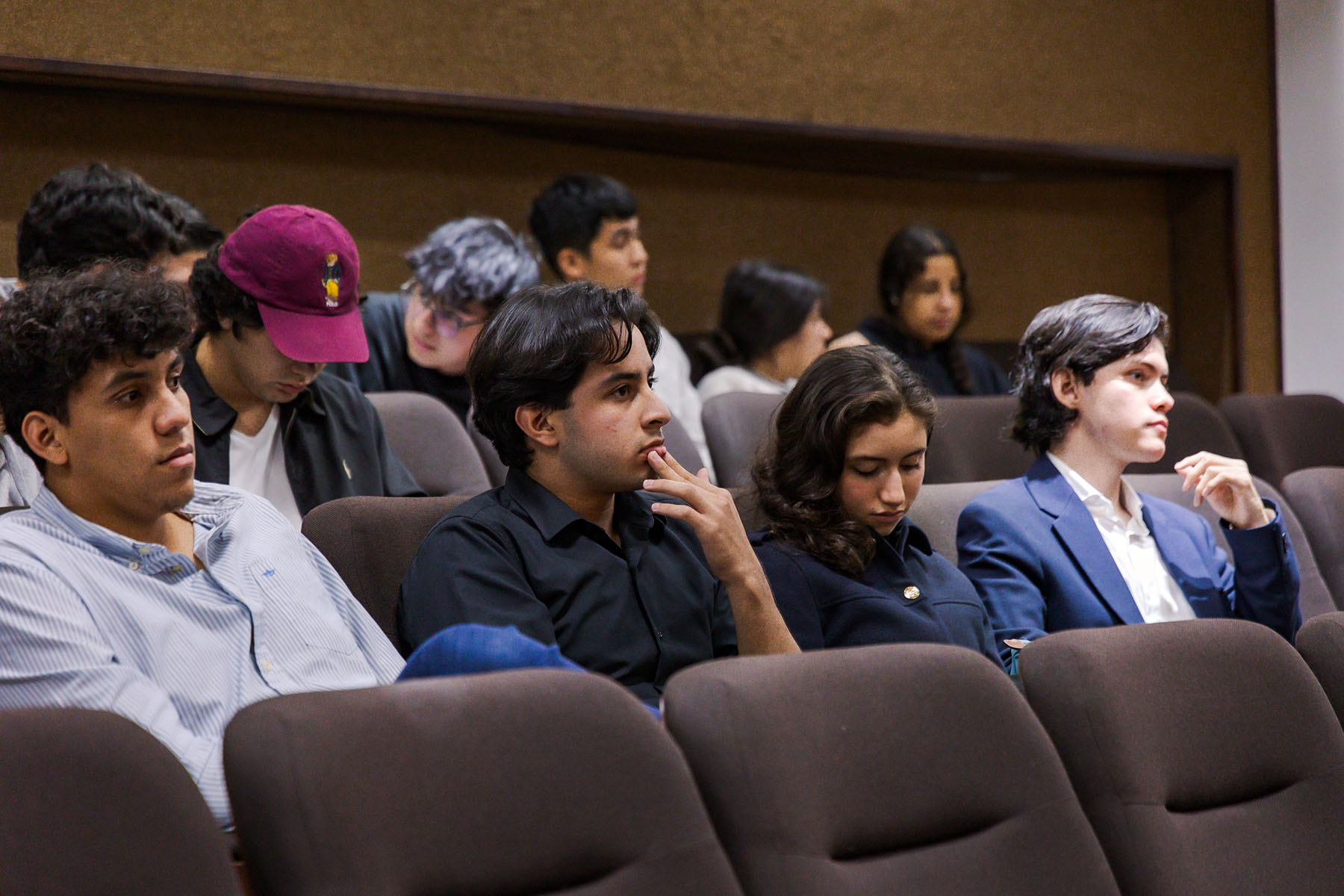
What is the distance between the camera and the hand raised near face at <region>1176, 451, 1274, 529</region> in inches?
86.0

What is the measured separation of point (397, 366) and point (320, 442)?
0.81m

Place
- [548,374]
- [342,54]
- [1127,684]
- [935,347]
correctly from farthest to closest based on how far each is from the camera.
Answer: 1. [935,347]
2. [342,54]
3. [548,374]
4. [1127,684]

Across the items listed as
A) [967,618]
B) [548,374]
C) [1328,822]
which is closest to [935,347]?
[967,618]

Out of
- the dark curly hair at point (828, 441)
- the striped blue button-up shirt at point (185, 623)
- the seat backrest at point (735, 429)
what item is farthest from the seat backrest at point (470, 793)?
the seat backrest at point (735, 429)

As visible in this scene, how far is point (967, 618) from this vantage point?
193 centimetres

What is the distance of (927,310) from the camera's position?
12.6 ft

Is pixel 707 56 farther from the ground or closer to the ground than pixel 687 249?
farther from the ground

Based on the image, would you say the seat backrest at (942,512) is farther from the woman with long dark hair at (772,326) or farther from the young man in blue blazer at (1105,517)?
the woman with long dark hair at (772,326)

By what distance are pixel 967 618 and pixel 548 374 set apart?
2.36ft

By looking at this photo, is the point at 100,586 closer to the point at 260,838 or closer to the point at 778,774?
the point at 260,838

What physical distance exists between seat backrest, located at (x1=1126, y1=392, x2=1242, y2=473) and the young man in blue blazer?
78 cm

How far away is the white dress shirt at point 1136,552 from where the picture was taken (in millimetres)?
2195

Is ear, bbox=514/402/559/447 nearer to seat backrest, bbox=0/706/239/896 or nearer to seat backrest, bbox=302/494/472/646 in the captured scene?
seat backrest, bbox=302/494/472/646

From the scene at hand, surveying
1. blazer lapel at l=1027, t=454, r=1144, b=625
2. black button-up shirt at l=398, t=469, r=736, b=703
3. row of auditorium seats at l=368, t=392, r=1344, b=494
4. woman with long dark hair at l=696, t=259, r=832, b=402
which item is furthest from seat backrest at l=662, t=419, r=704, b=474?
woman with long dark hair at l=696, t=259, r=832, b=402
